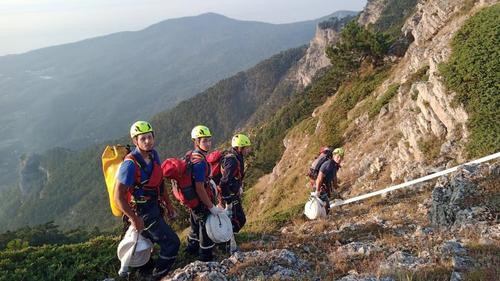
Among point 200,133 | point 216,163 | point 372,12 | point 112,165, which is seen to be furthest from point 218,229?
point 372,12

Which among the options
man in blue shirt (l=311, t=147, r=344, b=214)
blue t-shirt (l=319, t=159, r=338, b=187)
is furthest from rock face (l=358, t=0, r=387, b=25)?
blue t-shirt (l=319, t=159, r=338, b=187)

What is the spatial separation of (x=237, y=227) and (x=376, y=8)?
14377 cm

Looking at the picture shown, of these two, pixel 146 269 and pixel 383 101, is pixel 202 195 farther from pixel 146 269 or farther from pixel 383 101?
pixel 383 101

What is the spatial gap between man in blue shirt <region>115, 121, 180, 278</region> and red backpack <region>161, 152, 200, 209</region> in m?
0.30

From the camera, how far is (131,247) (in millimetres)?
6992

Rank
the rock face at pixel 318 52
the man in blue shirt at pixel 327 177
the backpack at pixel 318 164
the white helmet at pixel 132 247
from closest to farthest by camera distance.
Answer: the white helmet at pixel 132 247, the man in blue shirt at pixel 327 177, the backpack at pixel 318 164, the rock face at pixel 318 52

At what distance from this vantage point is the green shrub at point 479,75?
47.5 ft

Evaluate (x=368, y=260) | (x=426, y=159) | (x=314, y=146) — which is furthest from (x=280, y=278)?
(x=314, y=146)

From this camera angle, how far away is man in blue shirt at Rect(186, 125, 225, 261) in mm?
7355

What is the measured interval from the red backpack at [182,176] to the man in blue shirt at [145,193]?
297 mm

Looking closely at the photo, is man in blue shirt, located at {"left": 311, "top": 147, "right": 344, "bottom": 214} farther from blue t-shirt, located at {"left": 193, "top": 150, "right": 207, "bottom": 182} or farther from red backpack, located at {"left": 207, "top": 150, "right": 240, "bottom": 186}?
blue t-shirt, located at {"left": 193, "top": 150, "right": 207, "bottom": 182}

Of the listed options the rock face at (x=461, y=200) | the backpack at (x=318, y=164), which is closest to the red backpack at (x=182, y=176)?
the rock face at (x=461, y=200)

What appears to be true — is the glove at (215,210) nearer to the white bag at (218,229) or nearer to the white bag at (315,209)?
the white bag at (218,229)

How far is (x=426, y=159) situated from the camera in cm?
1698
